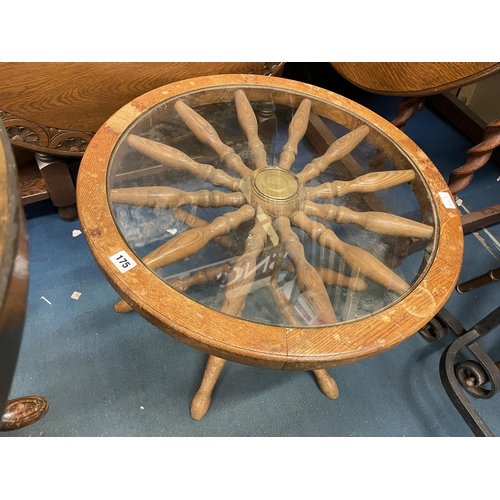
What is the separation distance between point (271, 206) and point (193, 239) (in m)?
0.19

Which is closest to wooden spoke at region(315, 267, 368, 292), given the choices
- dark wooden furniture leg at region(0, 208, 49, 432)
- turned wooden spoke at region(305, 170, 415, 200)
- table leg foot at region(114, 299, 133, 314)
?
turned wooden spoke at region(305, 170, 415, 200)

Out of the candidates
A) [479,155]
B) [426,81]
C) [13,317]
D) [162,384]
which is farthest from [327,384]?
[13,317]

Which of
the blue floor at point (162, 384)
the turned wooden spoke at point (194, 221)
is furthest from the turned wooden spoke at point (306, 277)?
the blue floor at point (162, 384)

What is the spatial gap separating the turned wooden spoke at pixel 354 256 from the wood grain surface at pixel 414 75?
2.23 feet

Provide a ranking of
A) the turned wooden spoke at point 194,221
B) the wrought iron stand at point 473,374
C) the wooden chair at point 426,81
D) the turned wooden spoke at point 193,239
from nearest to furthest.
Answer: the turned wooden spoke at point 193,239 < the turned wooden spoke at point 194,221 < the wrought iron stand at point 473,374 < the wooden chair at point 426,81

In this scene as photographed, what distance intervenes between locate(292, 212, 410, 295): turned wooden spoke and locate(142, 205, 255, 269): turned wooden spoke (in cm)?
12

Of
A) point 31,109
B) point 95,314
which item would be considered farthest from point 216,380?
point 31,109

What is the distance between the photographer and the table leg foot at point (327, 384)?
4.26 ft

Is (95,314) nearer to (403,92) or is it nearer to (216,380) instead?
(216,380)

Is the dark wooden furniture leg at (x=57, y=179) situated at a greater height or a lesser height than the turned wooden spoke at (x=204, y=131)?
lesser

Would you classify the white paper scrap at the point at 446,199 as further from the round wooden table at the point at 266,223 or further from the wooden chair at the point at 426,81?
the wooden chair at the point at 426,81

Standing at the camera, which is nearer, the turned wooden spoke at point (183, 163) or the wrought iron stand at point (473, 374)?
the turned wooden spoke at point (183, 163)

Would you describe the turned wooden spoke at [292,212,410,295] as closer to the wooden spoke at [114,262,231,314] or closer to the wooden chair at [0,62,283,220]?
the wooden spoke at [114,262,231,314]

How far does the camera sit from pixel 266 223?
94cm
